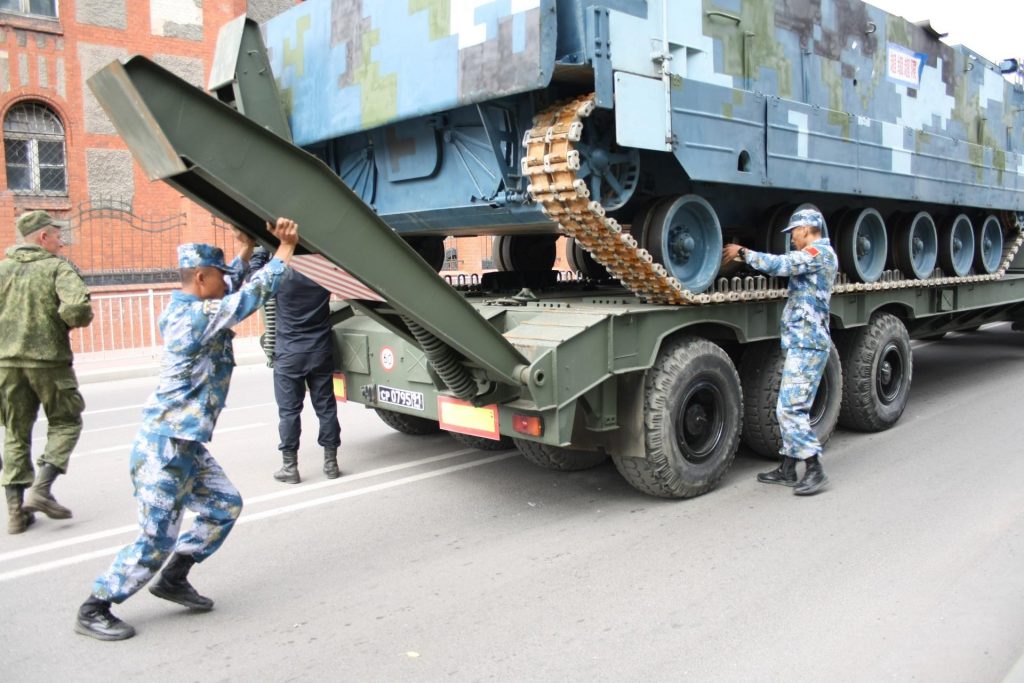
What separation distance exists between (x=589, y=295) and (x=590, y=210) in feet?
6.07

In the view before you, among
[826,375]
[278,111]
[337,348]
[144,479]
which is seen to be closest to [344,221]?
[144,479]

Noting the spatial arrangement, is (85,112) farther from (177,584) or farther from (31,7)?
(177,584)

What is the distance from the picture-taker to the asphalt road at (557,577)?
373 centimetres

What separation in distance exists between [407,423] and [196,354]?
157 inches

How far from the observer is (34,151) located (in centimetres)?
1938

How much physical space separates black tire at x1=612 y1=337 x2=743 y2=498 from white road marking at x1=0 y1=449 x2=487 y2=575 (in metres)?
1.90

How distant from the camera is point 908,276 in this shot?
8.45m

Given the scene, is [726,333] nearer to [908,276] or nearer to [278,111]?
[908,276]

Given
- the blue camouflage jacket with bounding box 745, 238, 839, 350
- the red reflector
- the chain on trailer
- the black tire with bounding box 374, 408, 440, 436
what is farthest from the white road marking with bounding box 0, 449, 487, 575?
the blue camouflage jacket with bounding box 745, 238, 839, 350

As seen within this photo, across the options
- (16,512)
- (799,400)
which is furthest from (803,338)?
(16,512)

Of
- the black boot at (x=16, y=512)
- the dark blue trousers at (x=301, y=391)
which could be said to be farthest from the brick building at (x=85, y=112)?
the black boot at (x=16, y=512)

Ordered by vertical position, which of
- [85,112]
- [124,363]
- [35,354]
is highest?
[85,112]

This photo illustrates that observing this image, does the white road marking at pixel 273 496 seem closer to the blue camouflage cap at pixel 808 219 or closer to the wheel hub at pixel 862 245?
the blue camouflage cap at pixel 808 219

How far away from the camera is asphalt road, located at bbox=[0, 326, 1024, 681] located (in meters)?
3.73
